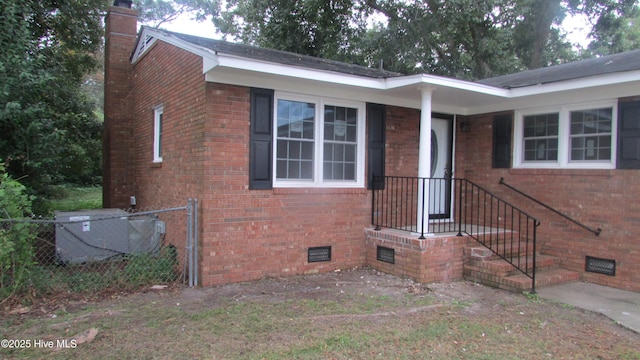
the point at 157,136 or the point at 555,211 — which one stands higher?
the point at 157,136

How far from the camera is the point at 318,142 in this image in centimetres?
675

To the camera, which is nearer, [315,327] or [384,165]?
[315,327]

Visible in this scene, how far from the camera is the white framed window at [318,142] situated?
6492mm

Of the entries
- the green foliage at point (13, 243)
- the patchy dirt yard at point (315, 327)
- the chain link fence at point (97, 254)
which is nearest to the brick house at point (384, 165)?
the chain link fence at point (97, 254)

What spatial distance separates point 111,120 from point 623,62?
397 inches

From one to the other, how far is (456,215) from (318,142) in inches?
137

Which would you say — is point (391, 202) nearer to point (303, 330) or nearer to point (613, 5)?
point (303, 330)

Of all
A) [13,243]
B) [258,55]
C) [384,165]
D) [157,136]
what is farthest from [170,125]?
[384,165]

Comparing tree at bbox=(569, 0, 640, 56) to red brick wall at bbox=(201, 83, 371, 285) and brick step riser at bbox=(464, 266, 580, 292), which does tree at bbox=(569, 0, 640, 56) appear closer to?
brick step riser at bbox=(464, 266, 580, 292)

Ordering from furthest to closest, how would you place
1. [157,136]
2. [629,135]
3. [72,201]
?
1. [72,201]
2. [157,136]
3. [629,135]

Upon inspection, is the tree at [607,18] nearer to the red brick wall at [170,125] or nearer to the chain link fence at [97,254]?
the red brick wall at [170,125]

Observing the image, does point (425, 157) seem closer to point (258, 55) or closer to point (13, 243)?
point (258, 55)

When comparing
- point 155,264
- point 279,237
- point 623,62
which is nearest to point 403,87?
point 279,237

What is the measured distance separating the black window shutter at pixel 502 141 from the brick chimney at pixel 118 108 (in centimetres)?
788
